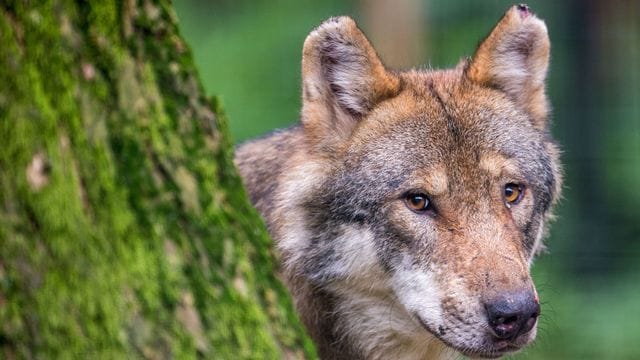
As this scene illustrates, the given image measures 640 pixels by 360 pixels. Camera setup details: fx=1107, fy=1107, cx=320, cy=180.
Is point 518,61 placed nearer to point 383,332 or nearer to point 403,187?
point 403,187

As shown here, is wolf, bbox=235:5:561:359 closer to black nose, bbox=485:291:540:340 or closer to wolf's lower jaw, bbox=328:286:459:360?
wolf's lower jaw, bbox=328:286:459:360

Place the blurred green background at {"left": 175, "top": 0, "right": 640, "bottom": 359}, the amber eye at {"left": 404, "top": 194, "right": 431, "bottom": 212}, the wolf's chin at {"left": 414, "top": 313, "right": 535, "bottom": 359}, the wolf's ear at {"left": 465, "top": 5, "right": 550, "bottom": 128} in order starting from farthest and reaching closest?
the blurred green background at {"left": 175, "top": 0, "right": 640, "bottom": 359}
the wolf's ear at {"left": 465, "top": 5, "right": 550, "bottom": 128}
the amber eye at {"left": 404, "top": 194, "right": 431, "bottom": 212}
the wolf's chin at {"left": 414, "top": 313, "right": 535, "bottom": 359}

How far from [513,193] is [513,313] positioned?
2.54 ft

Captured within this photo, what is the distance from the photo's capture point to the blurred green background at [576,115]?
938 cm

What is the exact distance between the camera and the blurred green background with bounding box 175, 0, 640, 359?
9383 mm

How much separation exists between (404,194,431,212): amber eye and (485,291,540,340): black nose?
0.62 metres

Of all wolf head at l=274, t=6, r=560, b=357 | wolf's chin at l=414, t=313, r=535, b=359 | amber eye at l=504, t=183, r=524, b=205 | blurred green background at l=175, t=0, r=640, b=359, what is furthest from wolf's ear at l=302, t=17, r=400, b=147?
blurred green background at l=175, t=0, r=640, b=359

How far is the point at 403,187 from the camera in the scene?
463 centimetres

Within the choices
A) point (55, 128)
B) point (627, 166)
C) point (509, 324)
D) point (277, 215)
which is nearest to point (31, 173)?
point (55, 128)

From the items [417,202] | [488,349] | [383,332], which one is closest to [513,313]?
[488,349]

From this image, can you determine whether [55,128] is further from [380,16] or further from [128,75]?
[380,16]

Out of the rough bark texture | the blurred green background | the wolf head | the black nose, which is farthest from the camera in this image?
the blurred green background

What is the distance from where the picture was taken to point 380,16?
11328 millimetres

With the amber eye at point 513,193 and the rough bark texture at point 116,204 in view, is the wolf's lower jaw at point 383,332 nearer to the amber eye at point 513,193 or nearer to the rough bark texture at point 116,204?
the amber eye at point 513,193
